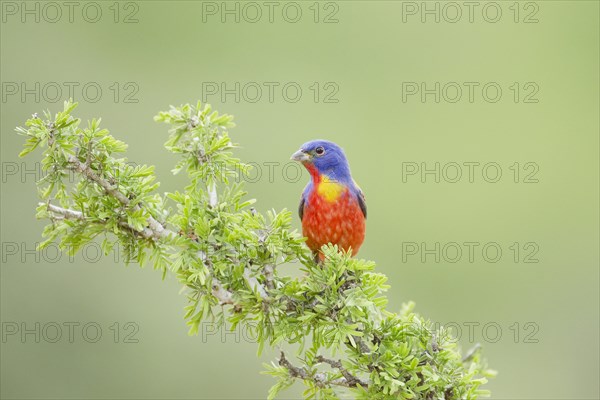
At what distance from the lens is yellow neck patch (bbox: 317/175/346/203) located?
432cm

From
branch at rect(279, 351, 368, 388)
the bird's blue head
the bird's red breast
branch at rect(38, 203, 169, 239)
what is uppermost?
the bird's blue head

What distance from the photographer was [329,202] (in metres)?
4.29

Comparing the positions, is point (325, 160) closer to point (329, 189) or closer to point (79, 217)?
point (329, 189)

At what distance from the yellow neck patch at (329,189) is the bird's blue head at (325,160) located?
0.9 inches

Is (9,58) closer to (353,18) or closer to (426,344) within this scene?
(353,18)

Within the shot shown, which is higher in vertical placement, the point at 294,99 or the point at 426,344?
the point at 294,99

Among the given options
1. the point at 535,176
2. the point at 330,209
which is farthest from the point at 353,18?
the point at 330,209

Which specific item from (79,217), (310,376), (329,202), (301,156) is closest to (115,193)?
(79,217)

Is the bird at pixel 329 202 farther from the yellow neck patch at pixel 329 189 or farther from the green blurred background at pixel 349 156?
the green blurred background at pixel 349 156

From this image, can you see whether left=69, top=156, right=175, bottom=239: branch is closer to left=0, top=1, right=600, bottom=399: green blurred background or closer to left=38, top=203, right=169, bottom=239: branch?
left=38, top=203, right=169, bottom=239: branch

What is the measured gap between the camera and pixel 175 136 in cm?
326

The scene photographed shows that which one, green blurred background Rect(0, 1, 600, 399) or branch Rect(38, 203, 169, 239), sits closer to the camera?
branch Rect(38, 203, 169, 239)

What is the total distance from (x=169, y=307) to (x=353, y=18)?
14.7 feet

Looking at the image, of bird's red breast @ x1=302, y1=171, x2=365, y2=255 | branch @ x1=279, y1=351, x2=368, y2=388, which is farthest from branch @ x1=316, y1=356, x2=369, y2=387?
bird's red breast @ x1=302, y1=171, x2=365, y2=255
